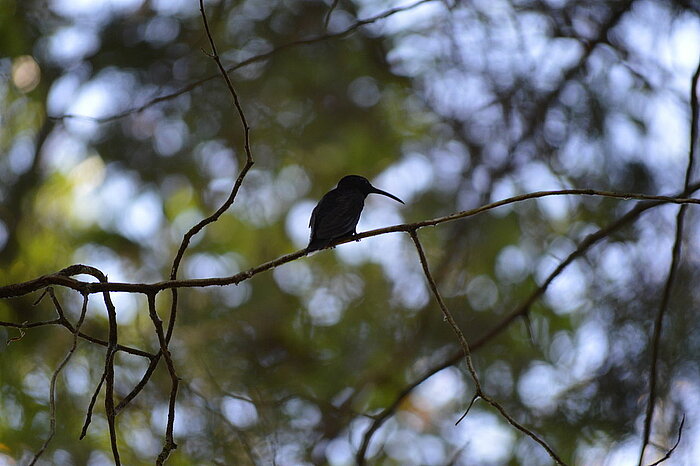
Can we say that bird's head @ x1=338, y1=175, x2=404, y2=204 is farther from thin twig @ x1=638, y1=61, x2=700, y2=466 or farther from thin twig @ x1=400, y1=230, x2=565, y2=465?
thin twig @ x1=400, y1=230, x2=565, y2=465

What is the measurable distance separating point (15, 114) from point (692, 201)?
4812 millimetres

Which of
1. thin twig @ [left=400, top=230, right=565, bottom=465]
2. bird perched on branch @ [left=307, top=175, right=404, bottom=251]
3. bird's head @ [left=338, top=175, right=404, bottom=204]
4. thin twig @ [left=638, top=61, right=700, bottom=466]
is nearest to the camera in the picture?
thin twig @ [left=400, top=230, right=565, bottom=465]

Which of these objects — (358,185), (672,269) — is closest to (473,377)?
(672,269)

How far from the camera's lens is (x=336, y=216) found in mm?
3508

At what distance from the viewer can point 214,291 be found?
566 centimetres

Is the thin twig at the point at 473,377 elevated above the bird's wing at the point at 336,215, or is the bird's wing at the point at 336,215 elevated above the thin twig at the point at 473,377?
the bird's wing at the point at 336,215

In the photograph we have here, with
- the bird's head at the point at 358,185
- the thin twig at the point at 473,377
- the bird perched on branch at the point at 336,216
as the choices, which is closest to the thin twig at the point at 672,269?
the thin twig at the point at 473,377

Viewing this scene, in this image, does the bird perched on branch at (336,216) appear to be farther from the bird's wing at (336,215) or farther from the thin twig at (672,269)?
the thin twig at (672,269)

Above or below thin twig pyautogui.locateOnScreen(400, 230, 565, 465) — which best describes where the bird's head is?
above

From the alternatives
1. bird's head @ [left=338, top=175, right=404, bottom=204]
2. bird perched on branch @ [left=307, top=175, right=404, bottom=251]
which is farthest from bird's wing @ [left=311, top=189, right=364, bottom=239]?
bird's head @ [left=338, top=175, right=404, bottom=204]

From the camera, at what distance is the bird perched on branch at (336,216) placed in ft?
11.0

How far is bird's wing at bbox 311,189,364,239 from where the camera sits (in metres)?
3.38

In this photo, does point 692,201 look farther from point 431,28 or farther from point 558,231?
point 431,28

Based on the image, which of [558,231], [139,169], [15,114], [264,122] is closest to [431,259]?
[558,231]
